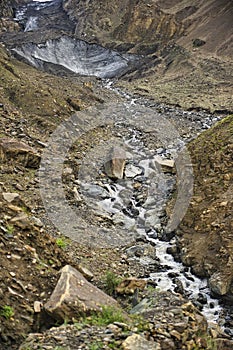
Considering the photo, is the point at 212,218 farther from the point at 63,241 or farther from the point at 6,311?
the point at 6,311

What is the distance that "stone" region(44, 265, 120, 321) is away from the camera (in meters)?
5.39

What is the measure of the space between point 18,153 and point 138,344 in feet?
26.7

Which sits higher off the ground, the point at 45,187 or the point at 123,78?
the point at 45,187

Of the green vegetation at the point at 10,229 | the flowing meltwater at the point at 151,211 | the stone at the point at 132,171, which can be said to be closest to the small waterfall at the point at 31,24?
the flowing meltwater at the point at 151,211

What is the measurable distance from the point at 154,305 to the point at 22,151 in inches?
273

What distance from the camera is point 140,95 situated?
1244 inches

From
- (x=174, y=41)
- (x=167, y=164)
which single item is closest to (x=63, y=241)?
(x=167, y=164)

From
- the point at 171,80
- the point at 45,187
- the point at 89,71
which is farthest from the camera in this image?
the point at 89,71

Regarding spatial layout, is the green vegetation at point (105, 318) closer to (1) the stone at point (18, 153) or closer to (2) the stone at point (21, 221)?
(2) the stone at point (21, 221)

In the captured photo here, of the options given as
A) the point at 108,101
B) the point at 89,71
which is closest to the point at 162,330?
the point at 108,101

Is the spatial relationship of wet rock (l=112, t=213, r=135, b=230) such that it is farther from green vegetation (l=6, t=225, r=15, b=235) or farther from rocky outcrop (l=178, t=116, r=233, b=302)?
green vegetation (l=6, t=225, r=15, b=235)

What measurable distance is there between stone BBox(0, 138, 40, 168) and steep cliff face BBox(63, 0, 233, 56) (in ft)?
101

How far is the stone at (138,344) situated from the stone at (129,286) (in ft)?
8.50

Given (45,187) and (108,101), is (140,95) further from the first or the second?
(45,187)
